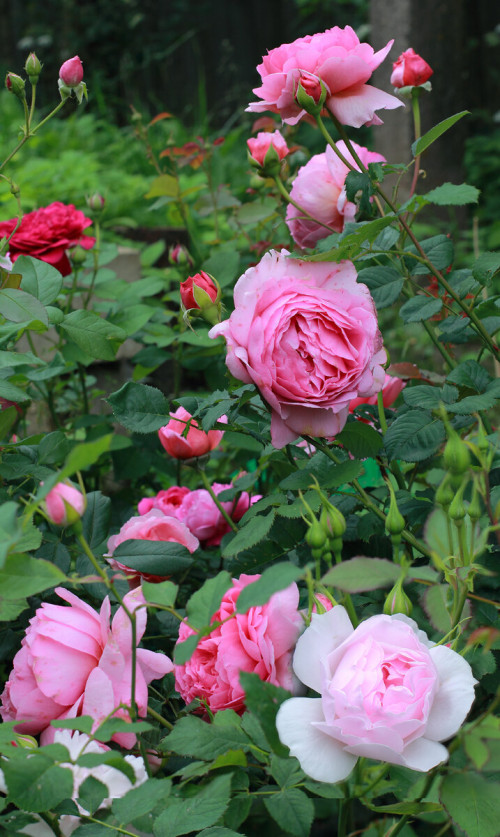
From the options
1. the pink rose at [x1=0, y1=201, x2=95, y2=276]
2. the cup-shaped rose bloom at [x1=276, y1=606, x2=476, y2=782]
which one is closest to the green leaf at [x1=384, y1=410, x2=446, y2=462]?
the cup-shaped rose bloom at [x1=276, y1=606, x2=476, y2=782]

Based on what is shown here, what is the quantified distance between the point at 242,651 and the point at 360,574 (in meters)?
0.16

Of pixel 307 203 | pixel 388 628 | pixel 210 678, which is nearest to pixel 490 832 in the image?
pixel 388 628

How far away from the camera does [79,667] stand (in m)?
0.48

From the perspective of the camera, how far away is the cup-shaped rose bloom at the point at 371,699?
14.5 inches

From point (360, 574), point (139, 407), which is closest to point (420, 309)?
point (139, 407)

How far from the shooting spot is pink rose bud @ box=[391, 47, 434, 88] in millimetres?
787

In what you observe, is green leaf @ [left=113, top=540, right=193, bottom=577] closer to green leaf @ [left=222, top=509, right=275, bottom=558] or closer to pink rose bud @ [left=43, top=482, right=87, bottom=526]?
green leaf @ [left=222, top=509, right=275, bottom=558]

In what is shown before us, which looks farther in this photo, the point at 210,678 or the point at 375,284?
the point at 375,284

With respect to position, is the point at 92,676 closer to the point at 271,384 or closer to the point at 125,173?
the point at 271,384

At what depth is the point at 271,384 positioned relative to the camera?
0.49m

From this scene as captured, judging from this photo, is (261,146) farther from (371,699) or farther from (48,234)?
(371,699)

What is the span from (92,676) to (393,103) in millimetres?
465

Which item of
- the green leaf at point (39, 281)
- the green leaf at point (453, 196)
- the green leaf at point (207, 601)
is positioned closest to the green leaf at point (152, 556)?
the green leaf at point (207, 601)

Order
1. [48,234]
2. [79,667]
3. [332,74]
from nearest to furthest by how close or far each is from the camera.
A: 1. [79,667]
2. [332,74]
3. [48,234]
